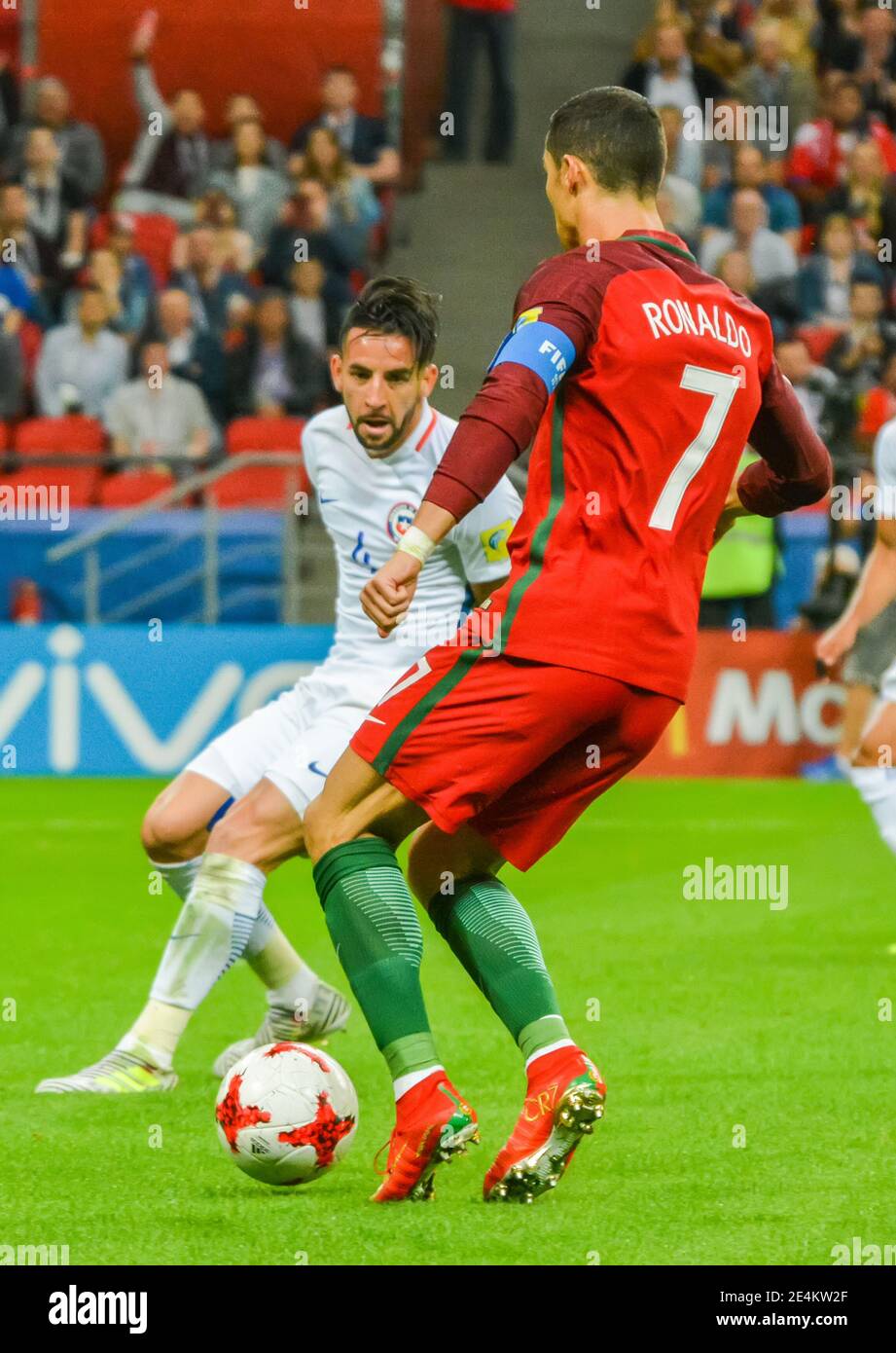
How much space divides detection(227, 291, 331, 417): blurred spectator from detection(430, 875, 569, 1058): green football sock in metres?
11.2

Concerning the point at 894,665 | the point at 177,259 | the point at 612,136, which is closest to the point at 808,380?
the point at 177,259

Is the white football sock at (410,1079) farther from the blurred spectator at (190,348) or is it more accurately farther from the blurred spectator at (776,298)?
the blurred spectator at (776,298)

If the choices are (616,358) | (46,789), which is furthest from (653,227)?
(46,789)

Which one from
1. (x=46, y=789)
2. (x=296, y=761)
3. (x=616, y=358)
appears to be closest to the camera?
(x=616, y=358)

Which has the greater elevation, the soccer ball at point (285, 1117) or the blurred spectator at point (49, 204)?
the blurred spectator at point (49, 204)

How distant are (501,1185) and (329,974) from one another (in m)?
3.16

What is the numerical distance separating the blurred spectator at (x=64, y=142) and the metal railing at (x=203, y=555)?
4.04 metres

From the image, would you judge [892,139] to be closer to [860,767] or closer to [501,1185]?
[860,767]

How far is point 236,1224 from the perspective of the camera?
425 cm

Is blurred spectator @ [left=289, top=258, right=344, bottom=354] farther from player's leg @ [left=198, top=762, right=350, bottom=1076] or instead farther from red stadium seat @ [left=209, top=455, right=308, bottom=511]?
player's leg @ [left=198, top=762, right=350, bottom=1076]

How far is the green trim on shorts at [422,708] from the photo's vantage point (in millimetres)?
4199

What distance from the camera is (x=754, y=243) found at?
16.8m

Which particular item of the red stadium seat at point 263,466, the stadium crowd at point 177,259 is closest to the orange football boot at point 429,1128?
the red stadium seat at point 263,466

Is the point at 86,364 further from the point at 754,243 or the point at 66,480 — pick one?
the point at 754,243
